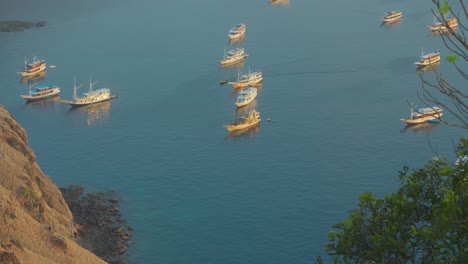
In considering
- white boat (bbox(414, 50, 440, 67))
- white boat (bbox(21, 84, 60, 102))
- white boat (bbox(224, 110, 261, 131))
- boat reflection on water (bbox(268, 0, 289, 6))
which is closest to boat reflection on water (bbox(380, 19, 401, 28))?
white boat (bbox(414, 50, 440, 67))

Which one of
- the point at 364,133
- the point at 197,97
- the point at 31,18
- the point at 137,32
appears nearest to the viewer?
the point at 364,133

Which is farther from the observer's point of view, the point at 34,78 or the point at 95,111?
the point at 34,78

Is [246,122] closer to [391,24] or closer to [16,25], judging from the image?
[391,24]

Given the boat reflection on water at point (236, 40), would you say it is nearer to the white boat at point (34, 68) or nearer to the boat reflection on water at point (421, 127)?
the white boat at point (34, 68)

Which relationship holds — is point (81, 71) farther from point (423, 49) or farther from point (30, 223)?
point (30, 223)

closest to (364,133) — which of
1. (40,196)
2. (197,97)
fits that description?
(197,97)

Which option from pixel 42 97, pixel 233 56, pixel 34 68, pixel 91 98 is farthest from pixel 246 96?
pixel 34 68
